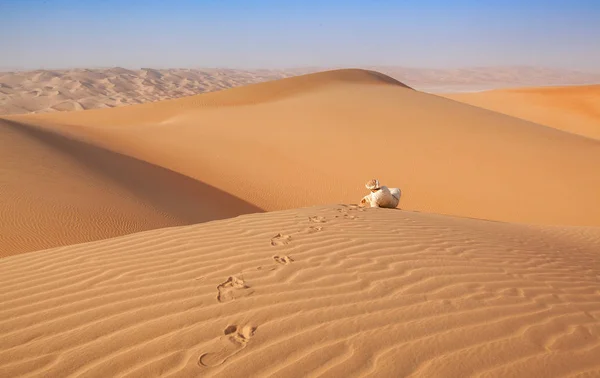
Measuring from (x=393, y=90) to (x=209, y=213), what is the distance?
17.2m

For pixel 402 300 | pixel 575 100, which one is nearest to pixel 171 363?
pixel 402 300

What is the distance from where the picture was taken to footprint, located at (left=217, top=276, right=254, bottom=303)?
3145 mm

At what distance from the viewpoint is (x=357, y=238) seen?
475cm

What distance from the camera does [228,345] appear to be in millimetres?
2590

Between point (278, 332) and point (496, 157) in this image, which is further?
point (496, 157)

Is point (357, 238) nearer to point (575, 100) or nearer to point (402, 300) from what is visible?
point (402, 300)

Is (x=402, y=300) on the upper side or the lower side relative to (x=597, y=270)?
upper

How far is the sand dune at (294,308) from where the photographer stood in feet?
8.19

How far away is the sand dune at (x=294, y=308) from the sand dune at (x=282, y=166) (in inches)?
117

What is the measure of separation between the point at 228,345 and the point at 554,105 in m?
41.3

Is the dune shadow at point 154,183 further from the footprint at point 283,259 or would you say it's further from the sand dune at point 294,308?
the footprint at point 283,259

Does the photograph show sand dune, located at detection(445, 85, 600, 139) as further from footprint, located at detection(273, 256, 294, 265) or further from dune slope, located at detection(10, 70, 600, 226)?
footprint, located at detection(273, 256, 294, 265)

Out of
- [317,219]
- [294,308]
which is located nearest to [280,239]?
[317,219]

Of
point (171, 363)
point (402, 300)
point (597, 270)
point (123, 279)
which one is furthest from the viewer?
point (597, 270)
